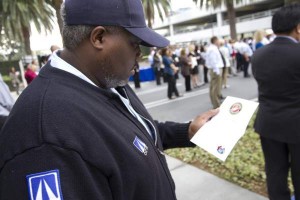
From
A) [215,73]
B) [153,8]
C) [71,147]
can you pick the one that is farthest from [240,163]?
[153,8]

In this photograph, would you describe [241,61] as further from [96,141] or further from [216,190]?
[96,141]

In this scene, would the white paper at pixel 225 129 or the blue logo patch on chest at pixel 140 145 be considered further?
the white paper at pixel 225 129

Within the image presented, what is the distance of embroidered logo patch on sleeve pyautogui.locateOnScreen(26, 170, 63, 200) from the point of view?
0.92m

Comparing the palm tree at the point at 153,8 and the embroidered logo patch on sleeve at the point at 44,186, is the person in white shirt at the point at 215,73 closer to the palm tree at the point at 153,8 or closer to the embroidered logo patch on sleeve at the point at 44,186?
the embroidered logo patch on sleeve at the point at 44,186

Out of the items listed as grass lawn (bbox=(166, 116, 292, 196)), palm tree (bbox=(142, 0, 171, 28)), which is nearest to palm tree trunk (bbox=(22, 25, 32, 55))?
palm tree (bbox=(142, 0, 171, 28))

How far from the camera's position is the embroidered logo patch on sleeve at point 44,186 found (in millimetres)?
915

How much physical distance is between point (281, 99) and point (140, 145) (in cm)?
183

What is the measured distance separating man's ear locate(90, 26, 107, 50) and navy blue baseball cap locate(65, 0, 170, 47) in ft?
0.06

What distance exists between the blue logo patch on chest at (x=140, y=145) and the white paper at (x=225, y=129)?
1.77 feet

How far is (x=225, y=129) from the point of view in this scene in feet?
5.78

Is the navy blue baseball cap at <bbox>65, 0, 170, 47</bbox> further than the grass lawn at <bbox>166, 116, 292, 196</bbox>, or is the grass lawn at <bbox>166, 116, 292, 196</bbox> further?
the grass lawn at <bbox>166, 116, 292, 196</bbox>

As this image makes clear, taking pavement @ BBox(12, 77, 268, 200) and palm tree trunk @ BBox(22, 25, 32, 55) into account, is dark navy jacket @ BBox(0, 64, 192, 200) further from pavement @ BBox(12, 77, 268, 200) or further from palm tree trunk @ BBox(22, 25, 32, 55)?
palm tree trunk @ BBox(22, 25, 32, 55)

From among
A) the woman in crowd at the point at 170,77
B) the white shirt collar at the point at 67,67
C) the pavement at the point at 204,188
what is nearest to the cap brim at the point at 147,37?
the white shirt collar at the point at 67,67

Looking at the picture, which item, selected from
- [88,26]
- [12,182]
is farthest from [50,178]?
[88,26]
